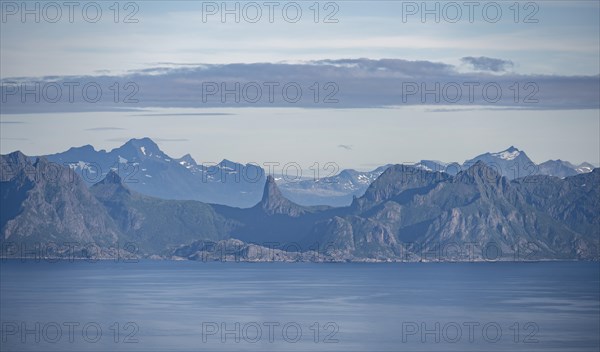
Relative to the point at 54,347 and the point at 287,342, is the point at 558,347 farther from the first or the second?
the point at 54,347

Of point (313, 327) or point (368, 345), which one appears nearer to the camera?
point (368, 345)

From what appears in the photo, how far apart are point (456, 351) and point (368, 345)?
15.0 m

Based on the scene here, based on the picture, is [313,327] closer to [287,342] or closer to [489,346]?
[287,342]

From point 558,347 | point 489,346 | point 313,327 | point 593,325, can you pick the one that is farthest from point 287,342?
point 593,325

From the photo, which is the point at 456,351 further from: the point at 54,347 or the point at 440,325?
the point at 54,347

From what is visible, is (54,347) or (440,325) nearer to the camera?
(54,347)

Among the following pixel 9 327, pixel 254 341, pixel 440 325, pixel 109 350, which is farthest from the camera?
pixel 440 325

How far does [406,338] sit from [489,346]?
16.9 metres

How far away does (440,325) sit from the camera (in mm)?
199000

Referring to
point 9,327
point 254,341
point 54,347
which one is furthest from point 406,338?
point 9,327

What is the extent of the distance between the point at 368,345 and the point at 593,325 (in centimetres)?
4981

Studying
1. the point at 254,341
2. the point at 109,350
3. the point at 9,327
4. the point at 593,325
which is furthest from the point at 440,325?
the point at 9,327

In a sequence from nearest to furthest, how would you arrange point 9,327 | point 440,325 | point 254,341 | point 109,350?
1. point 109,350
2. point 254,341
3. point 9,327
4. point 440,325

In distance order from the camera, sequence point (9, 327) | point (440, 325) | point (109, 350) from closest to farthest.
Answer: point (109, 350) < point (9, 327) < point (440, 325)
